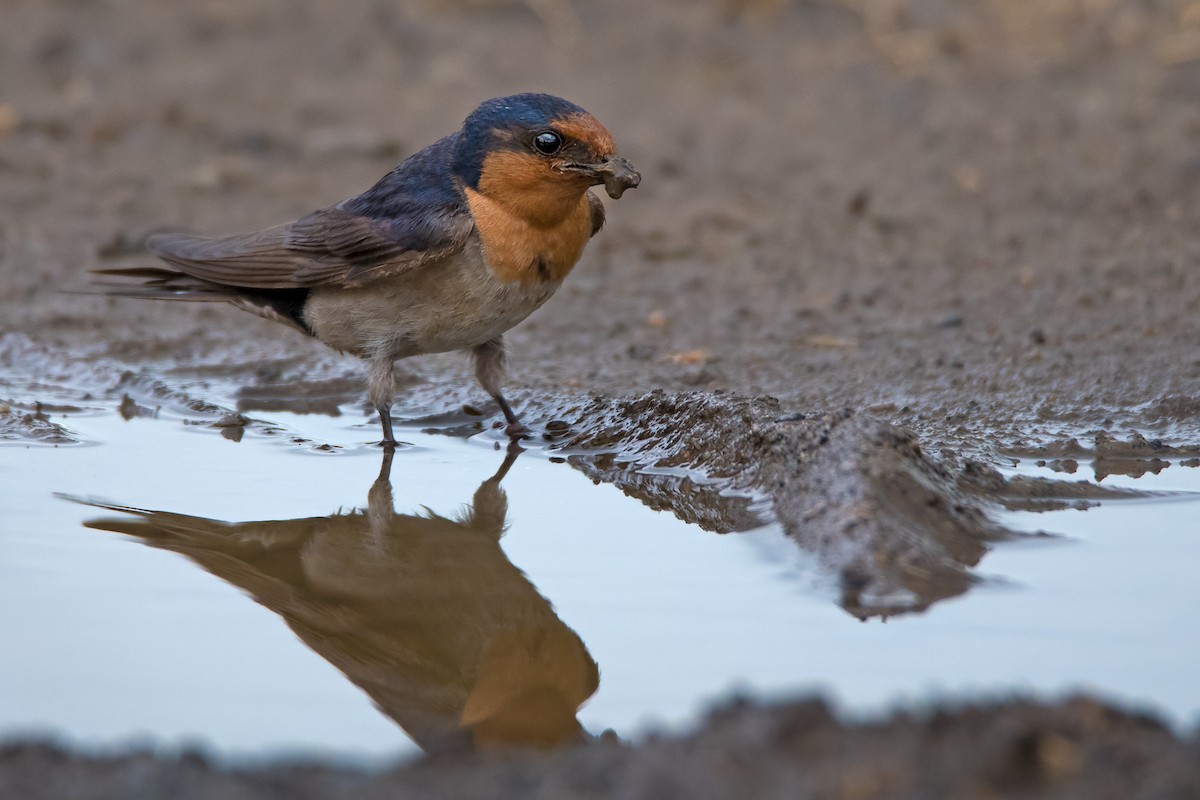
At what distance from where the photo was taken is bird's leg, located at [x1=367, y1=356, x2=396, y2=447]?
5.33 meters

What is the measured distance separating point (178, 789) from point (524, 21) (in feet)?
24.9

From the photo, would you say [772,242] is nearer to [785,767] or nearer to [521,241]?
[521,241]

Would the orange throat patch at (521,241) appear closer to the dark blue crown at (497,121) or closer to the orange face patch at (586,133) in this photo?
the dark blue crown at (497,121)

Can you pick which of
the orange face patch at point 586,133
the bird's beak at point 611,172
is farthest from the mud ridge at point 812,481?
the orange face patch at point 586,133

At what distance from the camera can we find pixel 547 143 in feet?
16.3

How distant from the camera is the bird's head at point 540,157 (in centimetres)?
493

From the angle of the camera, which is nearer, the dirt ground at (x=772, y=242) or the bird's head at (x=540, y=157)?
the dirt ground at (x=772, y=242)

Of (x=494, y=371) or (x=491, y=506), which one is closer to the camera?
(x=491, y=506)

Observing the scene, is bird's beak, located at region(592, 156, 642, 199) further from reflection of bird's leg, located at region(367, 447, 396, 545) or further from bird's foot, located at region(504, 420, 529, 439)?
reflection of bird's leg, located at region(367, 447, 396, 545)

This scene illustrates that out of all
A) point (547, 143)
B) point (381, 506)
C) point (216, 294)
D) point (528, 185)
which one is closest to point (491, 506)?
point (381, 506)

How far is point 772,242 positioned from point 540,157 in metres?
2.68

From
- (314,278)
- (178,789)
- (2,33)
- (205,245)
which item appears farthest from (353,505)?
(2,33)

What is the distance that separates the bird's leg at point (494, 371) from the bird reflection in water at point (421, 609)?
1.78ft

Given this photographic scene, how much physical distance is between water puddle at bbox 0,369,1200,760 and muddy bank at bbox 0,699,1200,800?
205mm
